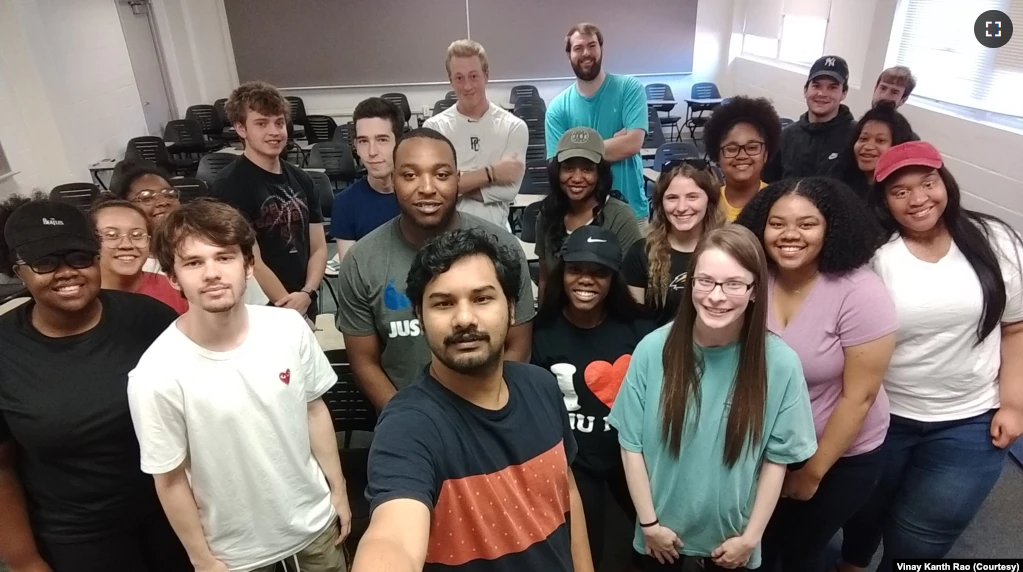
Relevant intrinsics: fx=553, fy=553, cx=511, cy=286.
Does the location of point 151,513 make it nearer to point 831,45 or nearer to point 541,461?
point 541,461

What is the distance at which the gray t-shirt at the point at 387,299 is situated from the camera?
1.78 meters

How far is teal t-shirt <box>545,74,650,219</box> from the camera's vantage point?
3.24 m

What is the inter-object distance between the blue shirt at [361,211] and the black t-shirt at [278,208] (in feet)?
0.65

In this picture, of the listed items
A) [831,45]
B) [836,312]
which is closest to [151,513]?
[836,312]

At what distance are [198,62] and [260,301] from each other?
7932 mm

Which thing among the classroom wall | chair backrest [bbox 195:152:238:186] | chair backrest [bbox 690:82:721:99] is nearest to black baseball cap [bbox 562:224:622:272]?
chair backrest [bbox 195:152:238:186]

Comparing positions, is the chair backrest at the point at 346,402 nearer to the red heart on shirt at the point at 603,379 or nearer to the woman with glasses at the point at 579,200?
the woman with glasses at the point at 579,200

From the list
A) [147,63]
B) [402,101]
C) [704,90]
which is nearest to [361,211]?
[402,101]

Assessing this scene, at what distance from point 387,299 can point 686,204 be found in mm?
1164

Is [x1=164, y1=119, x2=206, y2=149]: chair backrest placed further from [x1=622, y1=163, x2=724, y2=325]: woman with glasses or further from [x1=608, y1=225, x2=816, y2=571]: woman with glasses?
[x1=608, y1=225, x2=816, y2=571]: woman with glasses

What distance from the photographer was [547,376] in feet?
4.60

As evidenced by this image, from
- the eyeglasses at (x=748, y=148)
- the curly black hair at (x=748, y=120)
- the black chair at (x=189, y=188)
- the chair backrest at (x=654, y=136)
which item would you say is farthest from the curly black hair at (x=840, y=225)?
the chair backrest at (x=654, y=136)

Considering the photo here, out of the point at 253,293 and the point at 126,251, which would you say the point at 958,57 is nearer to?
the point at 253,293

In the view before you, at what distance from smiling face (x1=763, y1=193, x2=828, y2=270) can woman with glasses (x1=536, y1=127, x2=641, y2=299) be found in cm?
79
